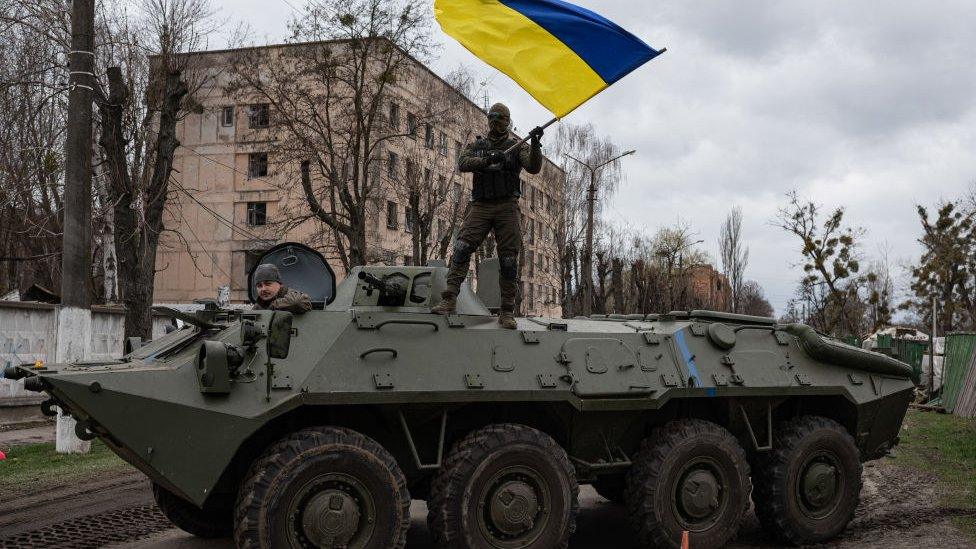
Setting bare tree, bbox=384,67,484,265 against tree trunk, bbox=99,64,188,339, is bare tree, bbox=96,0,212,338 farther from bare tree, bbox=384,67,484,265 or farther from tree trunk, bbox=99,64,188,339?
bare tree, bbox=384,67,484,265

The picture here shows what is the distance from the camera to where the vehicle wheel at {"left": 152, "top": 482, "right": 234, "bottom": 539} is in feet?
24.3

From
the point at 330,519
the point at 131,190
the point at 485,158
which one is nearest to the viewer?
the point at 330,519

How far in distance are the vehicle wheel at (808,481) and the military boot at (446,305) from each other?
326 cm

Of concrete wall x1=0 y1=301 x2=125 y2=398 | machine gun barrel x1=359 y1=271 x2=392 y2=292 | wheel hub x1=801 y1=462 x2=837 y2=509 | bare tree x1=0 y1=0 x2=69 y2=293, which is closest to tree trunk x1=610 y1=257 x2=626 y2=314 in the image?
bare tree x1=0 y1=0 x2=69 y2=293

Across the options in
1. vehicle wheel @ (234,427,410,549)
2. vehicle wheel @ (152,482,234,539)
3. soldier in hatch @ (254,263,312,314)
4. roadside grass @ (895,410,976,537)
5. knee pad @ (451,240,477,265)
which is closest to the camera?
vehicle wheel @ (234,427,410,549)

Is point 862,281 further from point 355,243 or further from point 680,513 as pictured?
point 680,513

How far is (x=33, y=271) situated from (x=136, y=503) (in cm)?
2915

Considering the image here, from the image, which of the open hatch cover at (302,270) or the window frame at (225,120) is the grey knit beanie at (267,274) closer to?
the open hatch cover at (302,270)

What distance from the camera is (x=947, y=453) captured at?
1381 centimetres

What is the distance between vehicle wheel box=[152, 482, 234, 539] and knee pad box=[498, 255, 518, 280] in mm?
3049

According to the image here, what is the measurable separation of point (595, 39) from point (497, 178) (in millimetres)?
1679

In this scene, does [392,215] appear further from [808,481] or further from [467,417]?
[467,417]

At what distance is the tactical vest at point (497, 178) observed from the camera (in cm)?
777

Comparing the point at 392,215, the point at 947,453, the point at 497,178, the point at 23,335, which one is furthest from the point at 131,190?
the point at 392,215
